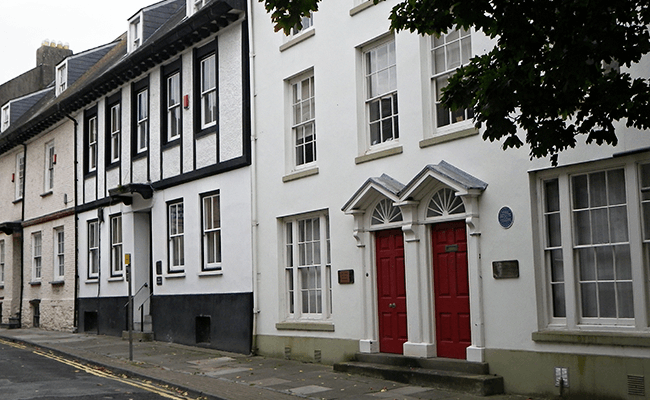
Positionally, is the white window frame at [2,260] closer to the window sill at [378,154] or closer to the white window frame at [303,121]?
the white window frame at [303,121]

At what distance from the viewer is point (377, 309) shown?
13523mm

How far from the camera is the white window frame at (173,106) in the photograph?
19.8 meters

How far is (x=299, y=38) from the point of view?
1551cm

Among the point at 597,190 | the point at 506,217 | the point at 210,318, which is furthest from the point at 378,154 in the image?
the point at 210,318

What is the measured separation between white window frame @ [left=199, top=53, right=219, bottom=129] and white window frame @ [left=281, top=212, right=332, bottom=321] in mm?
4032

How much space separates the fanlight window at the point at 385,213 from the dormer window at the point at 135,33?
13.1 m

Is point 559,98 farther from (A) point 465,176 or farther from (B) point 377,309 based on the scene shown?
(B) point 377,309

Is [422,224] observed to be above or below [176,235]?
below

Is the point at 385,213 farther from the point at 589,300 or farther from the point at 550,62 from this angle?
the point at 550,62

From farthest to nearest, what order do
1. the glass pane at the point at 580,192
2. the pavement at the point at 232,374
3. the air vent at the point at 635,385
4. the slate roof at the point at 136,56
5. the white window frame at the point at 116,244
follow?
the white window frame at the point at 116,244, the slate roof at the point at 136,56, the pavement at the point at 232,374, the glass pane at the point at 580,192, the air vent at the point at 635,385

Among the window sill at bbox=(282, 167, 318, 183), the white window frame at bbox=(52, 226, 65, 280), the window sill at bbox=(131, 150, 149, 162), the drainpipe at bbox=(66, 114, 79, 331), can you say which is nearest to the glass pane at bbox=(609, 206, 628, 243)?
the window sill at bbox=(282, 167, 318, 183)

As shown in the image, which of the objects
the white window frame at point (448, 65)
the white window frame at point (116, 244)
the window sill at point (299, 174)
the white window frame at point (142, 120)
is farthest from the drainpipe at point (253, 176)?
the white window frame at point (116, 244)

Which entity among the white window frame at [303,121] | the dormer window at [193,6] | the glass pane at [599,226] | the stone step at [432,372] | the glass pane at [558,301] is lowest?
the stone step at [432,372]

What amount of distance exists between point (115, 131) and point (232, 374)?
1156cm
